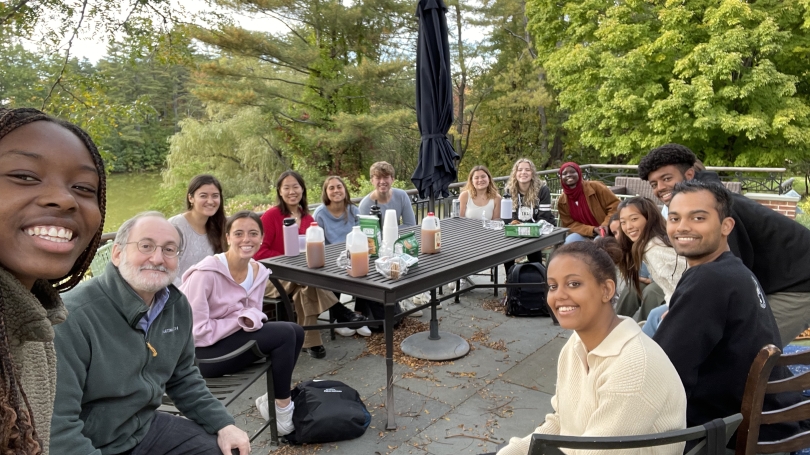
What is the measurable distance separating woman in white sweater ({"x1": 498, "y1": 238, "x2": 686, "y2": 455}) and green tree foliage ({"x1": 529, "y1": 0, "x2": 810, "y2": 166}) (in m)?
12.9

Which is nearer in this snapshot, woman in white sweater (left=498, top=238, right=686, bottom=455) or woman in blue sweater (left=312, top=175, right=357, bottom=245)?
woman in white sweater (left=498, top=238, right=686, bottom=455)

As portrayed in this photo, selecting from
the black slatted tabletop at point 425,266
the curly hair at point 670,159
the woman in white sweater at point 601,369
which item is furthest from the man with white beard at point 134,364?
the curly hair at point 670,159

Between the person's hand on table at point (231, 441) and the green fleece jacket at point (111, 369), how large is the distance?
1.5 inches

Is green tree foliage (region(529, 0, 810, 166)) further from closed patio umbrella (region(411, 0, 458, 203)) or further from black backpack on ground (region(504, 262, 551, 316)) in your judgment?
black backpack on ground (region(504, 262, 551, 316))

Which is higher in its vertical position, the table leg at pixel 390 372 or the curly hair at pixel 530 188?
the curly hair at pixel 530 188

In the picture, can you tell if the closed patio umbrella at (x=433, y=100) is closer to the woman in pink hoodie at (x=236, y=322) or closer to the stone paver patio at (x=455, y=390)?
the stone paver patio at (x=455, y=390)

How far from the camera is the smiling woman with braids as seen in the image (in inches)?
27.8

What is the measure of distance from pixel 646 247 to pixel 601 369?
1.94 metres

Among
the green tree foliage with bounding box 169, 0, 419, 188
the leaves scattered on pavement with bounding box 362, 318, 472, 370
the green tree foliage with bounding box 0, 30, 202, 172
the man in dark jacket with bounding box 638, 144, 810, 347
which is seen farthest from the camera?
the green tree foliage with bounding box 169, 0, 419, 188

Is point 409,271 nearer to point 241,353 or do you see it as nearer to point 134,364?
point 241,353

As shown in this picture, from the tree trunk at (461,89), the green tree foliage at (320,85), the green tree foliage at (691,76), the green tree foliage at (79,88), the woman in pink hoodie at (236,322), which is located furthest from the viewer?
the tree trunk at (461,89)

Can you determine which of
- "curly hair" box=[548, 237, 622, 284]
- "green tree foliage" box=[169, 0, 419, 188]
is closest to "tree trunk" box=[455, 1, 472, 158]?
"green tree foliage" box=[169, 0, 419, 188]

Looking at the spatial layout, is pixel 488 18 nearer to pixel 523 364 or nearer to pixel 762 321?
pixel 523 364

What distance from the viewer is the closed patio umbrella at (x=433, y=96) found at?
4.67 metres
